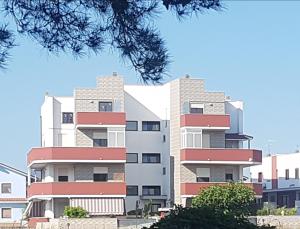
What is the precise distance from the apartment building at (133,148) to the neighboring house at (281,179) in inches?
544

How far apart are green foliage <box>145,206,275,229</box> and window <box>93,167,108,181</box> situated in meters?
41.6

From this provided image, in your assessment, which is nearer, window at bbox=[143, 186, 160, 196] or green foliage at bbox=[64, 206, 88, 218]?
green foliage at bbox=[64, 206, 88, 218]

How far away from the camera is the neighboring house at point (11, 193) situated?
6575cm

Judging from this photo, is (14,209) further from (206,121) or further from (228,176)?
(206,121)

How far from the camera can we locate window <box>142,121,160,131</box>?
5794 cm

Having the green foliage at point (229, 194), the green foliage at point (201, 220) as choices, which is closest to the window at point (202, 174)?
the green foliage at point (229, 194)

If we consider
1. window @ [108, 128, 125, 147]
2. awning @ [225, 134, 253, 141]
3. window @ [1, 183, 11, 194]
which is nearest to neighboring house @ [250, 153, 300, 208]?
awning @ [225, 134, 253, 141]

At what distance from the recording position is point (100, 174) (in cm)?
5428

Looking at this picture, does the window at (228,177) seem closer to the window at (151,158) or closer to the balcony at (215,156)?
the balcony at (215,156)

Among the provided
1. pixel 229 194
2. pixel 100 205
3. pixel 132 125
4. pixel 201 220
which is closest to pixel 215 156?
pixel 132 125

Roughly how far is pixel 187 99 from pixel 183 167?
446 cm

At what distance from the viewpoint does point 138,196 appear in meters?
56.2

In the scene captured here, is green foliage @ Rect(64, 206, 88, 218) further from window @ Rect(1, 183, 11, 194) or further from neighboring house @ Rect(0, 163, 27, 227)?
window @ Rect(1, 183, 11, 194)

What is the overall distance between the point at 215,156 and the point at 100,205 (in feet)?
26.7
